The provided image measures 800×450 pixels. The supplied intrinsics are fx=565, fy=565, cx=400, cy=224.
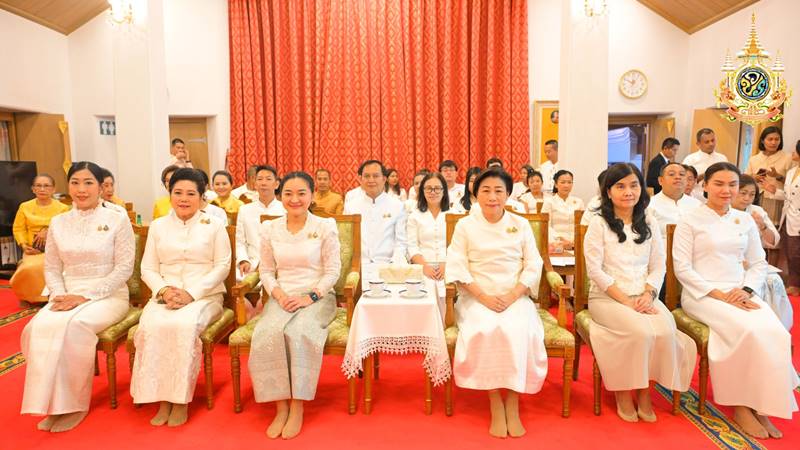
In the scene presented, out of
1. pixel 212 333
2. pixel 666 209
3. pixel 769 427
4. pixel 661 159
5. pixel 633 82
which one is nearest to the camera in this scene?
pixel 769 427

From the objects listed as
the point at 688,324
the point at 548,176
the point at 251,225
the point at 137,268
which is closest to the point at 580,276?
the point at 688,324

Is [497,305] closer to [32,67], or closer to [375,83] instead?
Result: [375,83]

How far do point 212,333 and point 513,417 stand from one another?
5.59 ft

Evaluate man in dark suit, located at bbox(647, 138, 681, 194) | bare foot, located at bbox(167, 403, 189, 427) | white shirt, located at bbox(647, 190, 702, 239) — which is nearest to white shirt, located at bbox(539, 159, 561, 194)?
man in dark suit, located at bbox(647, 138, 681, 194)

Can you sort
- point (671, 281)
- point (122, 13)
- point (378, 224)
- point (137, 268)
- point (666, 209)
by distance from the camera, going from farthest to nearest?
point (122, 13) < point (378, 224) < point (666, 209) < point (137, 268) < point (671, 281)

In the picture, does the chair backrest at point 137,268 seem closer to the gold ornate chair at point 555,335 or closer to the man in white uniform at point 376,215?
the man in white uniform at point 376,215

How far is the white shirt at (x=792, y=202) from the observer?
5.81m

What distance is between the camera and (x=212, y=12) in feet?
28.1

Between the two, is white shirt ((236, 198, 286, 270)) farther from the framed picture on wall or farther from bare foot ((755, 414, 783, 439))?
the framed picture on wall

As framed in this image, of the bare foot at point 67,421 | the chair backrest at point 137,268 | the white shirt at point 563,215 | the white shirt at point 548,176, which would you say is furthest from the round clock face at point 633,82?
the bare foot at point 67,421

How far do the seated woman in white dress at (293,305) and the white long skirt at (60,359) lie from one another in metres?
0.92

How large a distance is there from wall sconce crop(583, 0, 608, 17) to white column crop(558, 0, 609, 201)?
3 cm

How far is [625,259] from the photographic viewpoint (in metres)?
3.25

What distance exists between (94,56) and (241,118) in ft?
7.72
